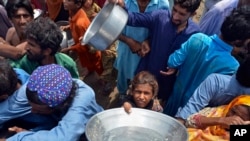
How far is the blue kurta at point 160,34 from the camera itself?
9.67 ft

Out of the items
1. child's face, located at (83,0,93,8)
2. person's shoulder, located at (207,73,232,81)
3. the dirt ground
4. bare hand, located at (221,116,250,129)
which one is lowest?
the dirt ground

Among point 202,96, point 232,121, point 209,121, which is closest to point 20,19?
point 202,96

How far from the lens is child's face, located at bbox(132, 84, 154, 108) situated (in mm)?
2709

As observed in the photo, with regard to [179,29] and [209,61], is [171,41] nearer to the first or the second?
[179,29]

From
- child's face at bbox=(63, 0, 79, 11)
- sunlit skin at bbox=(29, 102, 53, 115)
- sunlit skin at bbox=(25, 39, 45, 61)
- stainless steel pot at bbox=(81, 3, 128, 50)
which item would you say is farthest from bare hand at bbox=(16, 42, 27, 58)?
child's face at bbox=(63, 0, 79, 11)

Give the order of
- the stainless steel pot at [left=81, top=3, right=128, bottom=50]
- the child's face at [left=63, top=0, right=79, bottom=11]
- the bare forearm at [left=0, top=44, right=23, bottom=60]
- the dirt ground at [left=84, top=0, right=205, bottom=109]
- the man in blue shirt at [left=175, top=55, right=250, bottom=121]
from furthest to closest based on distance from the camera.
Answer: the dirt ground at [left=84, top=0, right=205, bottom=109] → the child's face at [left=63, top=0, right=79, bottom=11] → the bare forearm at [left=0, top=44, right=23, bottom=60] → the stainless steel pot at [left=81, top=3, right=128, bottom=50] → the man in blue shirt at [left=175, top=55, right=250, bottom=121]

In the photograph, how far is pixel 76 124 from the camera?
2.10 metres

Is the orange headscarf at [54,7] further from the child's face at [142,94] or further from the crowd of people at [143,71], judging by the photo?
the child's face at [142,94]

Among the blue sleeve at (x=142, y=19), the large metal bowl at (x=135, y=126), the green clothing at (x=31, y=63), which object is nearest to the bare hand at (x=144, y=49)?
the blue sleeve at (x=142, y=19)

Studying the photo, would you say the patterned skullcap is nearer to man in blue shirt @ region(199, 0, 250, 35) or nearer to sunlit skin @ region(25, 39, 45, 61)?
sunlit skin @ region(25, 39, 45, 61)

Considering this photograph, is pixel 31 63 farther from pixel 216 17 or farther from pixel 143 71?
pixel 216 17

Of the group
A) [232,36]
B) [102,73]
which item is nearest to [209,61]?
[232,36]

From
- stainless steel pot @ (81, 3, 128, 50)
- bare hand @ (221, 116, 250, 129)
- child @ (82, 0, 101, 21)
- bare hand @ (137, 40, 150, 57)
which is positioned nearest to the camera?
bare hand @ (221, 116, 250, 129)

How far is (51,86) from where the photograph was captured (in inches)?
81.3
